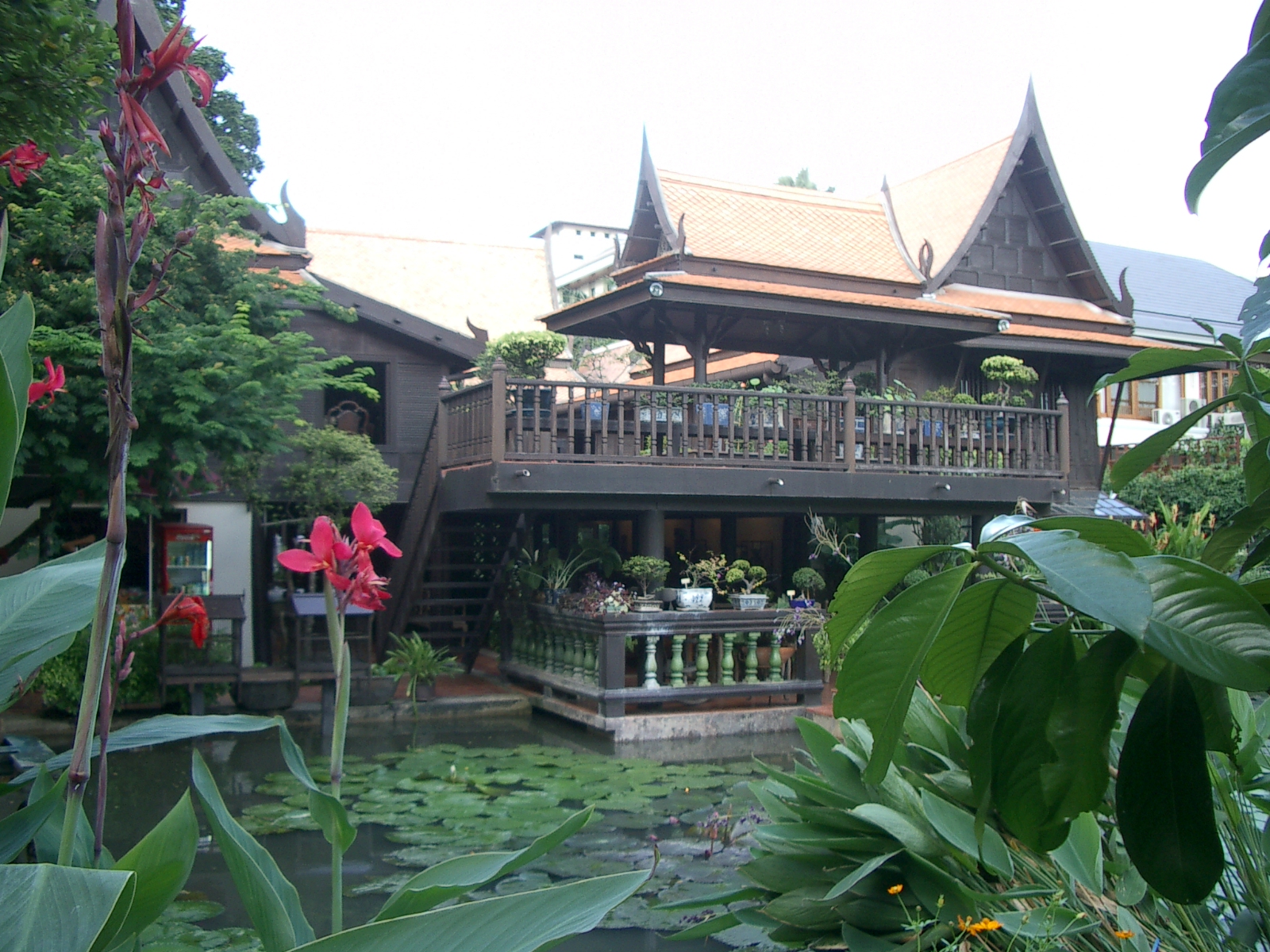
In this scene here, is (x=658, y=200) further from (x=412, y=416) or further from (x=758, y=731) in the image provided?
(x=758, y=731)

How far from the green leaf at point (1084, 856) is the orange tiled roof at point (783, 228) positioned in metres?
11.9

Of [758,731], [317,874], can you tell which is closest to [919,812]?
[317,874]

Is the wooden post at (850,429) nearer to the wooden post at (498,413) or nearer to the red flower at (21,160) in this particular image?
the wooden post at (498,413)

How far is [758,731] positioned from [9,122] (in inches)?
351

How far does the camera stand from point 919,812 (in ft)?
11.8

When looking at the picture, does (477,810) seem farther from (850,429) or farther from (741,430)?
(850,429)

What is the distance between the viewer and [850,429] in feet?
41.4

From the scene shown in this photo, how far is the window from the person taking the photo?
1525 cm

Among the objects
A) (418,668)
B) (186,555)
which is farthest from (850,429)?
(186,555)

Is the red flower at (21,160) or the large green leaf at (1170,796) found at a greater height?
the red flower at (21,160)

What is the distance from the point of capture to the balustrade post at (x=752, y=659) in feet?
38.7

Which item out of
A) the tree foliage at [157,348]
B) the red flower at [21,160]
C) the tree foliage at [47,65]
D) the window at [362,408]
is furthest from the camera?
the window at [362,408]

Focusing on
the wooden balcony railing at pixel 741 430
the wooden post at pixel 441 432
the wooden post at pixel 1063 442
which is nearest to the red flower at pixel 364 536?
the wooden balcony railing at pixel 741 430

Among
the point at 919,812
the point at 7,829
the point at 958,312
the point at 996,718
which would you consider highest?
the point at 958,312
